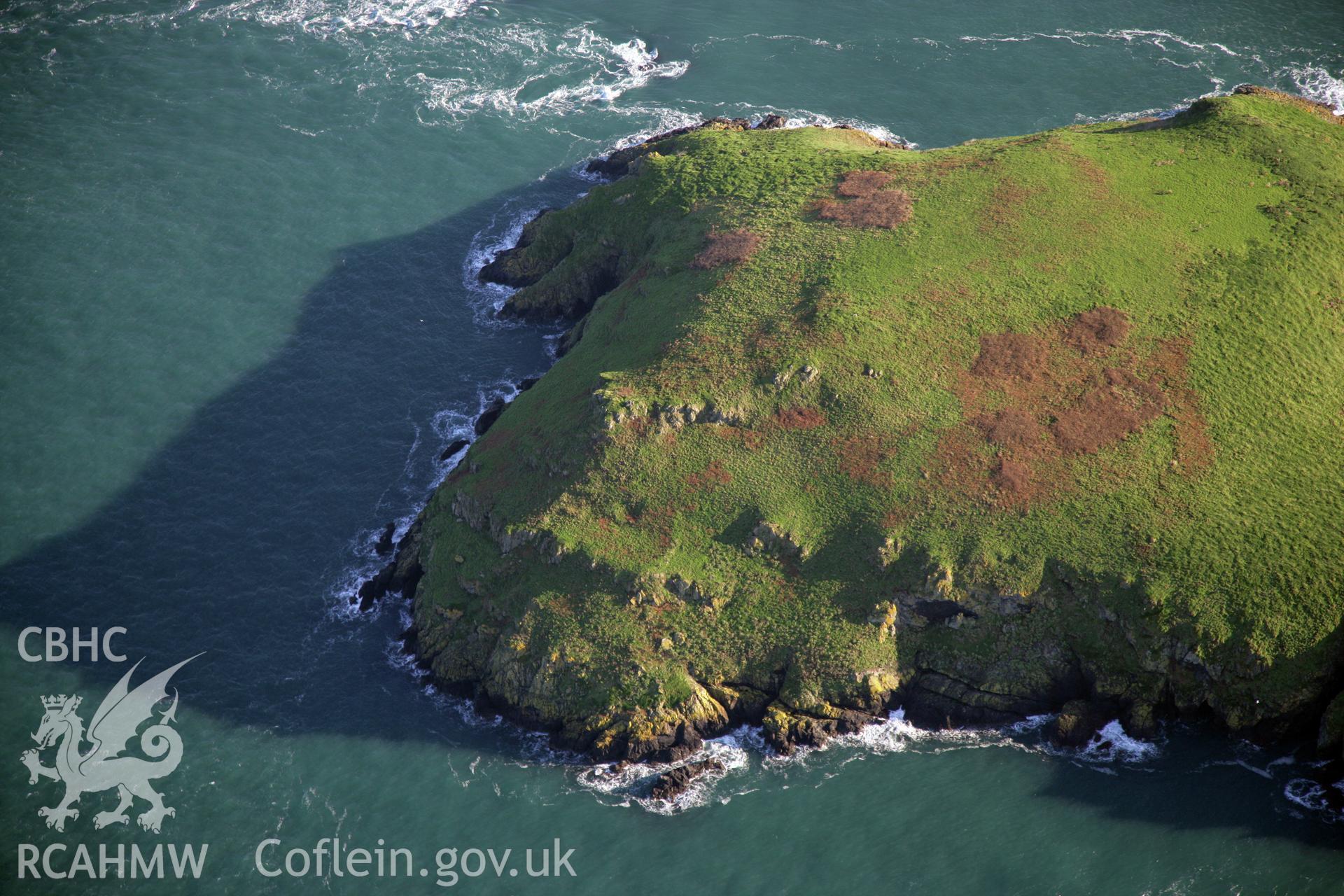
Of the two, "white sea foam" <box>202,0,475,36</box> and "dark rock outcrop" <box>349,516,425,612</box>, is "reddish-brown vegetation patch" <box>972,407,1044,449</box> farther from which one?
"white sea foam" <box>202,0,475,36</box>

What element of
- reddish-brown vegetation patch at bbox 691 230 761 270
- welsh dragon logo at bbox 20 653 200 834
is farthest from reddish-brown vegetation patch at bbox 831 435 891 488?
welsh dragon logo at bbox 20 653 200 834

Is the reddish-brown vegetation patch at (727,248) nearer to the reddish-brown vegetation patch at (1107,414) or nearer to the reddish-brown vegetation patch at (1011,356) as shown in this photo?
the reddish-brown vegetation patch at (1011,356)

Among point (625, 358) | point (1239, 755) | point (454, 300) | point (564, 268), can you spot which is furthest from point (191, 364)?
point (1239, 755)

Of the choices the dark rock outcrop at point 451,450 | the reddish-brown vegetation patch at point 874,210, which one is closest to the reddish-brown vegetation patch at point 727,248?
the reddish-brown vegetation patch at point 874,210

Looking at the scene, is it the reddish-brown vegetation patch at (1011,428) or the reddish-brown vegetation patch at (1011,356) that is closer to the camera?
the reddish-brown vegetation patch at (1011,428)

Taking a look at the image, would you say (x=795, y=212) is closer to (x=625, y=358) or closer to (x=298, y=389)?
(x=625, y=358)
